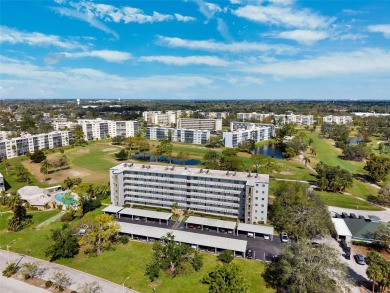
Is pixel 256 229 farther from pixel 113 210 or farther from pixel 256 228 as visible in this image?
pixel 113 210

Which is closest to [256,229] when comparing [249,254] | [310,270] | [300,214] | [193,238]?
[249,254]

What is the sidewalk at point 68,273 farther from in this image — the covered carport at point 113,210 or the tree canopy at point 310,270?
the tree canopy at point 310,270

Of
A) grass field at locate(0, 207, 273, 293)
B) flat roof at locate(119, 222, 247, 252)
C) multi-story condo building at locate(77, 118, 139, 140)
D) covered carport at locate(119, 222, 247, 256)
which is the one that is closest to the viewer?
grass field at locate(0, 207, 273, 293)

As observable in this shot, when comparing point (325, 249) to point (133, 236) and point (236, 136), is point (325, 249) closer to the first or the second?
point (133, 236)

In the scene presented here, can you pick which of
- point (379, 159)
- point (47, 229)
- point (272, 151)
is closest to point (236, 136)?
point (272, 151)

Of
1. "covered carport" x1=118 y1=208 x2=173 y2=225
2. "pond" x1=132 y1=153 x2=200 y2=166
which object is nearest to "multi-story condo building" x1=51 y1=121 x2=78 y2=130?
"pond" x1=132 y1=153 x2=200 y2=166

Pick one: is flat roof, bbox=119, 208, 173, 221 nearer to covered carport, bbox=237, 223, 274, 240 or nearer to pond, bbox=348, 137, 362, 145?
covered carport, bbox=237, 223, 274, 240
